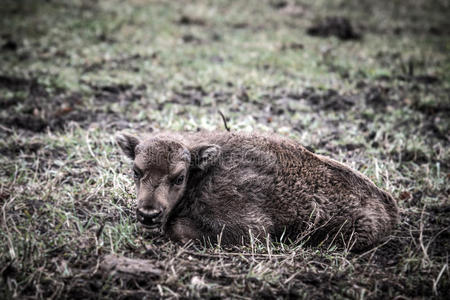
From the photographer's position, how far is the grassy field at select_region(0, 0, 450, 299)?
3730mm

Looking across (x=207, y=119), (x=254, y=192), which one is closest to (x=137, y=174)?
(x=254, y=192)

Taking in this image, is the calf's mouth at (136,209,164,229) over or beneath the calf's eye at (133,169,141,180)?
beneath

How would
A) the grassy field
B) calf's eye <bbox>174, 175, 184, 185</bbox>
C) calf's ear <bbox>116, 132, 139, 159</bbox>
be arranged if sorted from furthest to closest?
calf's ear <bbox>116, 132, 139, 159</bbox> < calf's eye <bbox>174, 175, 184, 185</bbox> < the grassy field

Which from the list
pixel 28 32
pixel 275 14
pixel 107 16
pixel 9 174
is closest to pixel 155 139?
pixel 9 174

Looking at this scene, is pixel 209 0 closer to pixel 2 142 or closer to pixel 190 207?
pixel 2 142

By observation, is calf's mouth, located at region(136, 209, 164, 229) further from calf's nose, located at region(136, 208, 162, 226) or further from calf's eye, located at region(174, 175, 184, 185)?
calf's eye, located at region(174, 175, 184, 185)

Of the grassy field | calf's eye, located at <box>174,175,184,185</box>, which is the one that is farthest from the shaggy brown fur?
the grassy field

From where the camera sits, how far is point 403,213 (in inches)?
207

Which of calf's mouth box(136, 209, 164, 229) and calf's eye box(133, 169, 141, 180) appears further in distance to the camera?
calf's eye box(133, 169, 141, 180)

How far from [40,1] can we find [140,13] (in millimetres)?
3880

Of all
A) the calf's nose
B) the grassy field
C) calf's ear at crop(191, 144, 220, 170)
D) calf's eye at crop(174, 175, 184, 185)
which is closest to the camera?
the grassy field

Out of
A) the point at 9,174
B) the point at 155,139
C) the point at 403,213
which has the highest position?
the point at 155,139

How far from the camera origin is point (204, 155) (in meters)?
4.40

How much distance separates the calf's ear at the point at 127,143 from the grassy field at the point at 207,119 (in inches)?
25.0
